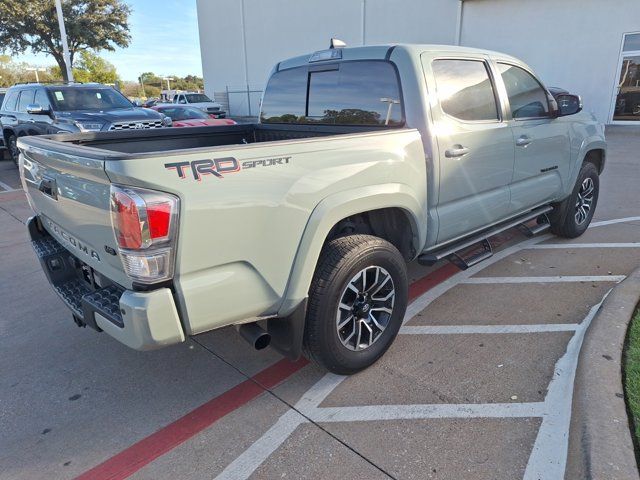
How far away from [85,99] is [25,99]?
1.73 metres

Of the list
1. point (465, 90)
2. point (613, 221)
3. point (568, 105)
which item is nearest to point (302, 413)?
point (465, 90)

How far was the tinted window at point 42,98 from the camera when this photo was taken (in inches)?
383

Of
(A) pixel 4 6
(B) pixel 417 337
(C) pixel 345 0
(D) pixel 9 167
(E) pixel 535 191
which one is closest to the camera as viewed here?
(B) pixel 417 337

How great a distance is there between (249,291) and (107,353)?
1635mm

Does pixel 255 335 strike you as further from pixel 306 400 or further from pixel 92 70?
pixel 92 70

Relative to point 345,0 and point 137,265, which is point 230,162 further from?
point 345,0

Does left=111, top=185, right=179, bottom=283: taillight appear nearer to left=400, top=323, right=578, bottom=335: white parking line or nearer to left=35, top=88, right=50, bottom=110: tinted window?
left=400, top=323, right=578, bottom=335: white parking line

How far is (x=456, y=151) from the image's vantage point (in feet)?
10.9

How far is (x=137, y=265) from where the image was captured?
2035mm

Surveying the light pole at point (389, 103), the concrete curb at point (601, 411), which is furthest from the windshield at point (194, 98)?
the concrete curb at point (601, 411)

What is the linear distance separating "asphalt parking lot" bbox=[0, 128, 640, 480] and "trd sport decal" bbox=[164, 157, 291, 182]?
1430 mm

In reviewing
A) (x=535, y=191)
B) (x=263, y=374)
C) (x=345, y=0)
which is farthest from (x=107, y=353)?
(x=345, y=0)

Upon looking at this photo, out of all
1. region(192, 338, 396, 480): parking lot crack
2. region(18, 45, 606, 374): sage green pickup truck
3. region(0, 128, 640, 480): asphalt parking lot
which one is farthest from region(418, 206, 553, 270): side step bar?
region(192, 338, 396, 480): parking lot crack

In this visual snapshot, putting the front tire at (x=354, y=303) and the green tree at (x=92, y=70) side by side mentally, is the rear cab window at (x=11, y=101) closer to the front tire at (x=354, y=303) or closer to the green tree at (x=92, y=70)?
the front tire at (x=354, y=303)
